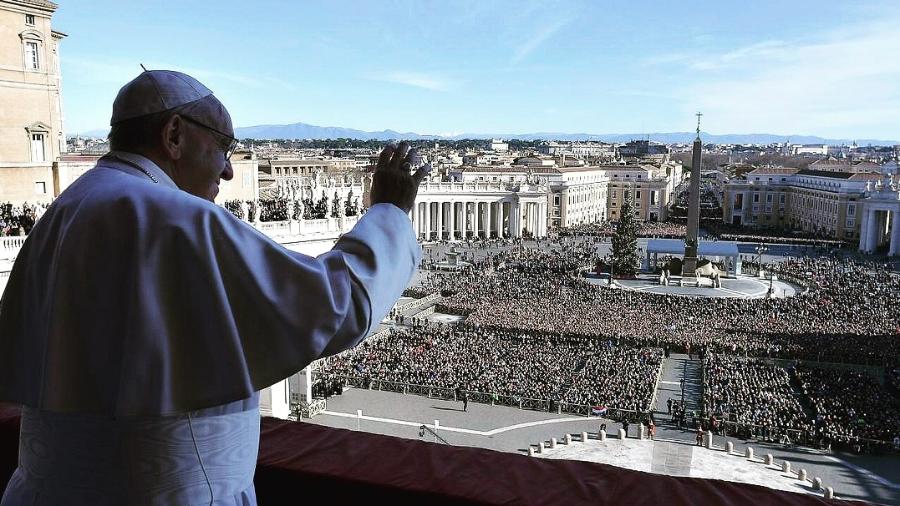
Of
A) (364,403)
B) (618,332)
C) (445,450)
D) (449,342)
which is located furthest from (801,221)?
(445,450)

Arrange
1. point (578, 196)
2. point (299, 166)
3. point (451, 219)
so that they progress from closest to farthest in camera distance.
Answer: point (451, 219) → point (578, 196) → point (299, 166)

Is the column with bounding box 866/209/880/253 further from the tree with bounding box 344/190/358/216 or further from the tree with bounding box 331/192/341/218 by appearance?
the tree with bounding box 331/192/341/218

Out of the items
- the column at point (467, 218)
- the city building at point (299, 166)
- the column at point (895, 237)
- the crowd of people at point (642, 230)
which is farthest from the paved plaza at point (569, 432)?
the city building at point (299, 166)

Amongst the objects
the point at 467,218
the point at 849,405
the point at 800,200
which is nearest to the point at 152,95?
the point at 849,405

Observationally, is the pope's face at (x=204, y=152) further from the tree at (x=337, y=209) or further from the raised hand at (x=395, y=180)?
the tree at (x=337, y=209)

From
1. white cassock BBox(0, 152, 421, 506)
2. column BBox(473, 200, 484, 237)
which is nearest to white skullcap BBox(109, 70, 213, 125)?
white cassock BBox(0, 152, 421, 506)

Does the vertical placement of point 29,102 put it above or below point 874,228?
above

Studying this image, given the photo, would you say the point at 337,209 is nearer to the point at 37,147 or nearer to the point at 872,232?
the point at 37,147

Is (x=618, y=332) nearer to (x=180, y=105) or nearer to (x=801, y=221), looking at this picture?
(x=180, y=105)
